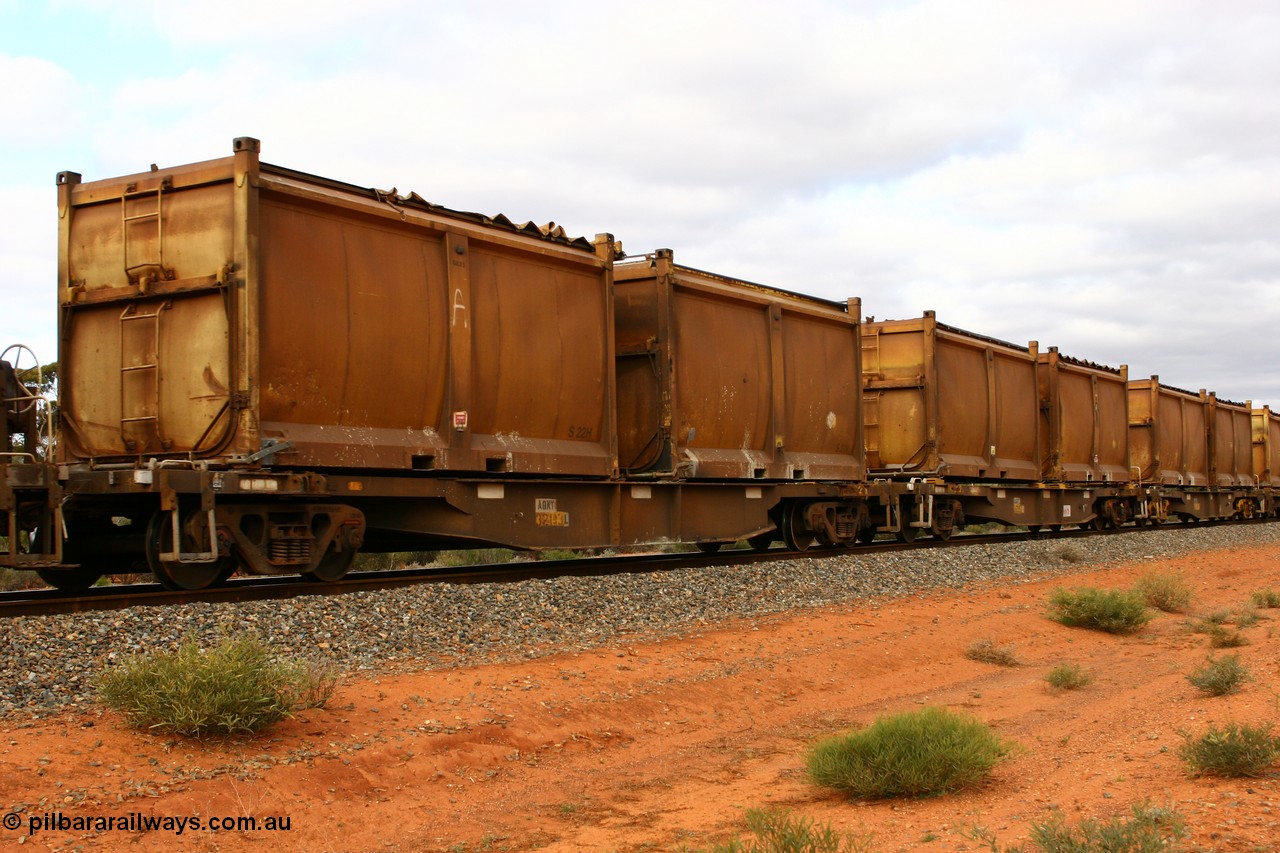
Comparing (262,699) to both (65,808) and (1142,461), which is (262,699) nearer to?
(65,808)

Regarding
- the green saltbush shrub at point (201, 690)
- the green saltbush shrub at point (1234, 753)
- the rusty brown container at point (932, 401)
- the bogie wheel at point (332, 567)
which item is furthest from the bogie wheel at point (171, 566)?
the rusty brown container at point (932, 401)

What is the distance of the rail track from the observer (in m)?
9.02

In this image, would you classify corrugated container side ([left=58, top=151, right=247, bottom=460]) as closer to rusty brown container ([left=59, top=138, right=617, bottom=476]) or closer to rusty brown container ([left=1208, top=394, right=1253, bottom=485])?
rusty brown container ([left=59, top=138, right=617, bottom=476])

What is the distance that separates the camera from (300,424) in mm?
9898

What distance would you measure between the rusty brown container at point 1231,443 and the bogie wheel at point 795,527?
2358 cm

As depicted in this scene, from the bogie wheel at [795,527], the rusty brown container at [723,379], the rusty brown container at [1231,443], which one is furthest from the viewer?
the rusty brown container at [1231,443]

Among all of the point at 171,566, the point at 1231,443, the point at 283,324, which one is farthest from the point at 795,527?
the point at 1231,443

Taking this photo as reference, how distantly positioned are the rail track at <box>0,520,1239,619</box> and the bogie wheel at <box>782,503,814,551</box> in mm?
239

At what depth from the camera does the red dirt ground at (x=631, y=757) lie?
5.37m

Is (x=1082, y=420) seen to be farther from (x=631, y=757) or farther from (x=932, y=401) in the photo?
(x=631, y=757)

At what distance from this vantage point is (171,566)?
9430mm

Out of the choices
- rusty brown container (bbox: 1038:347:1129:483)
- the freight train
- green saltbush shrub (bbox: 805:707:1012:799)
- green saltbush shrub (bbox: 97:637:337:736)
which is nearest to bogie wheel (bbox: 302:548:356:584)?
the freight train

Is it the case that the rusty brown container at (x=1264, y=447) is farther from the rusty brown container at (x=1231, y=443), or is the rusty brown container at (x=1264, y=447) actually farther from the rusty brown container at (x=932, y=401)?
the rusty brown container at (x=932, y=401)

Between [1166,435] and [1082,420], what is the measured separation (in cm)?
670
